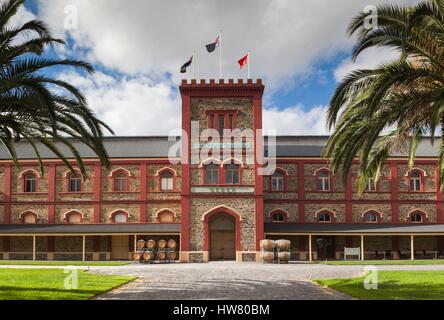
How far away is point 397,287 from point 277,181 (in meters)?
23.1

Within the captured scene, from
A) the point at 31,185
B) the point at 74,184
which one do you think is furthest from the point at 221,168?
the point at 31,185

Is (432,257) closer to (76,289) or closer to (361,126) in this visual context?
(361,126)

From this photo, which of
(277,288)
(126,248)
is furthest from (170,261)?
(277,288)

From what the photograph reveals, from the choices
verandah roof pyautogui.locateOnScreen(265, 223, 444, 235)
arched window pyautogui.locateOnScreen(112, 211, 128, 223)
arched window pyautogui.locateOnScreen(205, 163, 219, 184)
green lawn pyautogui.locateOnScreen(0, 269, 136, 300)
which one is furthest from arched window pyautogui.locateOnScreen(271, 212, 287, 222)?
green lawn pyautogui.locateOnScreen(0, 269, 136, 300)

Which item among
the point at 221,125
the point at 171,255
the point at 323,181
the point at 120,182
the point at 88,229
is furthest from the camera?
the point at 120,182

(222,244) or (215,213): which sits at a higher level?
(215,213)

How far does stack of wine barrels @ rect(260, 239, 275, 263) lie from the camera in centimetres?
3142

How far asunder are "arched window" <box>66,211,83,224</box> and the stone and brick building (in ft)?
0.25

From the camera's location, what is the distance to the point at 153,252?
32594 mm

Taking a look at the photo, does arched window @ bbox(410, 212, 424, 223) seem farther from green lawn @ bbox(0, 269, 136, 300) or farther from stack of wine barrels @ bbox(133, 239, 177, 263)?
green lawn @ bbox(0, 269, 136, 300)

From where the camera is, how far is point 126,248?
124 ft

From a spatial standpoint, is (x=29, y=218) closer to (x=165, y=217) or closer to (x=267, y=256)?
(x=165, y=217)

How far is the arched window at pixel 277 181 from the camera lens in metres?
38.8

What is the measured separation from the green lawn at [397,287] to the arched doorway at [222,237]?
15133 millimetres
